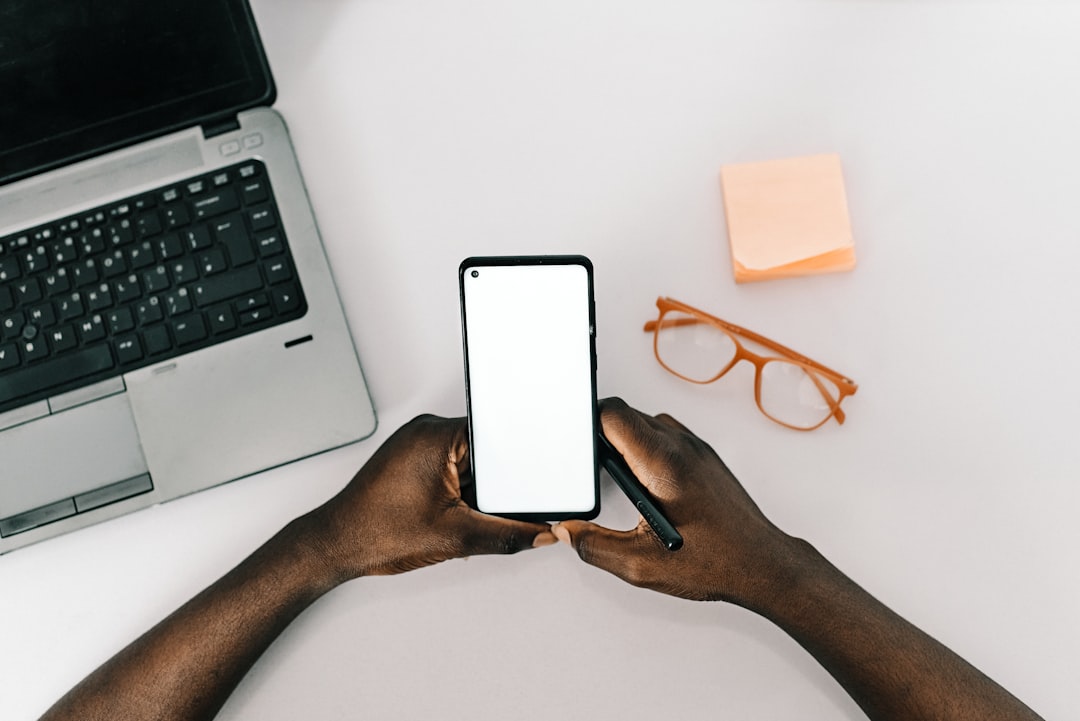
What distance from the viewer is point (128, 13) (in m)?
0.69

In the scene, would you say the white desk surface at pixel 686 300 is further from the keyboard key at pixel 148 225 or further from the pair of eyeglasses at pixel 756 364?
the keyboard key at pixel 148 225

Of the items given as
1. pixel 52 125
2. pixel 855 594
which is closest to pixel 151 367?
pixel 52 125

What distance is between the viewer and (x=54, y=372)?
697 millimetres

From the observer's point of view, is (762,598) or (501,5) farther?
(501,5)

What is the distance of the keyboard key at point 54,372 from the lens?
70 cm

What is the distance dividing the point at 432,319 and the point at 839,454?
0.38 metres

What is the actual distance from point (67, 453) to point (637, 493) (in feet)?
1.58

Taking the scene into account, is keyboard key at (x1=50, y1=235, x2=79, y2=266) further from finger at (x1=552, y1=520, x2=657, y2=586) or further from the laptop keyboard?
finger at (x1=552, y1=520, x2=657, y2=586)

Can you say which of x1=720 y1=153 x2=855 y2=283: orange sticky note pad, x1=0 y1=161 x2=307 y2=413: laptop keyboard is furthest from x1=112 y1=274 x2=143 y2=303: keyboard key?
x1=720 y1=153 x2=855 y2=283: orange sticky note pad

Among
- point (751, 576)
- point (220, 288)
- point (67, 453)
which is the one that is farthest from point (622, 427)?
point (67, 453)

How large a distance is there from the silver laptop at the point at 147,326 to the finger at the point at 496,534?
0.13m

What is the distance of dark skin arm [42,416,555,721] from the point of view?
0.66m

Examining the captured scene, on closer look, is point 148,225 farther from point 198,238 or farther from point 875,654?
point 875,654

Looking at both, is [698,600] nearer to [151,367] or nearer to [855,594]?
[855,594]
